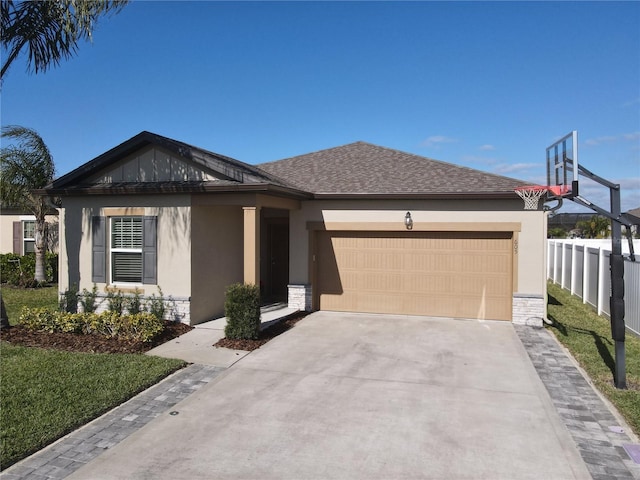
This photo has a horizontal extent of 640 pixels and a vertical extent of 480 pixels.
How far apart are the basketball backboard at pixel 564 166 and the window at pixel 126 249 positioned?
8616 millimetres

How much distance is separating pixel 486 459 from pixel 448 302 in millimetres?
7139

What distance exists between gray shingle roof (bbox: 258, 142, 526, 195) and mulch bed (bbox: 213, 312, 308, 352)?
3.39m

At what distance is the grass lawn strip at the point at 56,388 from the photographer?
4.94m

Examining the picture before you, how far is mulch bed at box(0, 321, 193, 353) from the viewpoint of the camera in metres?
8.16

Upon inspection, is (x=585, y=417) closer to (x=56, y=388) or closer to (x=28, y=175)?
(x=56, y=388)

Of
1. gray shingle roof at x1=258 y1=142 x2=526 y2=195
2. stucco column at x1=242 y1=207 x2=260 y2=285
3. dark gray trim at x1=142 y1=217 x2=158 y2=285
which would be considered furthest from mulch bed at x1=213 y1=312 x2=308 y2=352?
gray shingle roof at x1=258 y1=142 x2=526 y2=195

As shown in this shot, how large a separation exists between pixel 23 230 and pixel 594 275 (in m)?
21.6

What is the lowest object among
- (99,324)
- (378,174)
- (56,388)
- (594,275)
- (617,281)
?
(56,388)

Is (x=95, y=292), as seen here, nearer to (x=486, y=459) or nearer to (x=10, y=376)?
(x=10, y=376)

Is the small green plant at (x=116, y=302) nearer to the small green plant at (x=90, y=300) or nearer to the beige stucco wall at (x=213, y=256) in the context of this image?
the small green plant at (x=90, y=300)

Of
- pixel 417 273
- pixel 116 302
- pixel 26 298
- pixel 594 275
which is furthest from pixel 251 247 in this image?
pixel 594 275

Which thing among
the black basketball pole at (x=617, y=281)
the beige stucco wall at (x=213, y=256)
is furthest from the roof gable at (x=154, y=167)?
the black basketball pole at (x=617, y=281)

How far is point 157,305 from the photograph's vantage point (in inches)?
403

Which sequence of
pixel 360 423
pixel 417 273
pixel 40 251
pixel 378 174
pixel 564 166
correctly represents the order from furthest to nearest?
pixel 40 251
pixel 378 174
pixel 417 273
pixel 564 166
pixel 360 423
